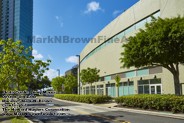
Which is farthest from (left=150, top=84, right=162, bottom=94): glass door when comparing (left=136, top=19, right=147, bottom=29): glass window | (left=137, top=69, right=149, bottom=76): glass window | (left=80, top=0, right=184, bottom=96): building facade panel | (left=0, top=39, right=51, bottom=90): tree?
(left=0, top=39, right=51, bottom=90): tree

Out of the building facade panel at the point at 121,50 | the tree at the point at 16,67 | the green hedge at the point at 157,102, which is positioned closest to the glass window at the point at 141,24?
the building facade panel at the point at 121,50

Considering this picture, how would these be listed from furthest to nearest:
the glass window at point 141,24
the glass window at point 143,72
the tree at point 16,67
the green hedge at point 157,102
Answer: the glass window at point 141,24, the glass window at point 143,72, the green hedge at point 157,102, the tree at point 16,67

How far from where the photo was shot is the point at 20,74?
16703mm

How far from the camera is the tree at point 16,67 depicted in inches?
637

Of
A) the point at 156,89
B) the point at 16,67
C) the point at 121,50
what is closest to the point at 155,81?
the point at 156,89

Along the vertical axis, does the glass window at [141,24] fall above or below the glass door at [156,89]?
above

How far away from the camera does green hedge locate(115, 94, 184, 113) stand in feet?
58.8

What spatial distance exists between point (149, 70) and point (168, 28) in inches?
508

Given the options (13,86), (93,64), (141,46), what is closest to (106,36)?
(93,64)

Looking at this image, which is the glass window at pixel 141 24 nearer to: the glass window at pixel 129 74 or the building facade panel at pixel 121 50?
the building facade panel at pixel 121 50

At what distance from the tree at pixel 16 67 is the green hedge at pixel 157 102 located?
920 cm

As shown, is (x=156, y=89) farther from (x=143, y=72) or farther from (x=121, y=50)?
(x=121, y=50)

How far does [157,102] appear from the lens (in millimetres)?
20109

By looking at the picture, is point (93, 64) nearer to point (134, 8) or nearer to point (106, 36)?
point (106, 36)
